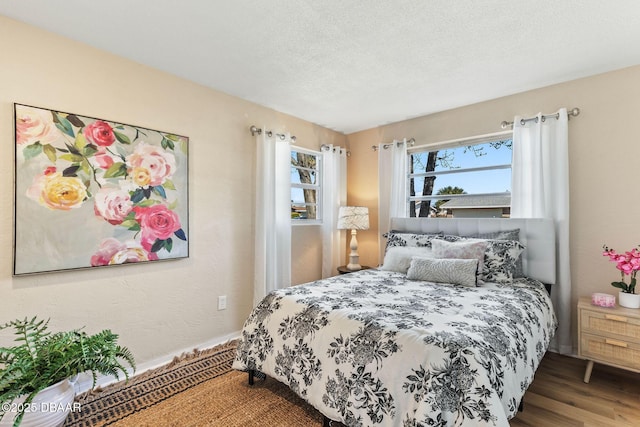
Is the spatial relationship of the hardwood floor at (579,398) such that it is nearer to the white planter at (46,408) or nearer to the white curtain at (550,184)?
the white curtain at (550,184)

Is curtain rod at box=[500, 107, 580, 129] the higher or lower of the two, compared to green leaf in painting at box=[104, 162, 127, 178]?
higher

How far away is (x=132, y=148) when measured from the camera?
2.32 meters

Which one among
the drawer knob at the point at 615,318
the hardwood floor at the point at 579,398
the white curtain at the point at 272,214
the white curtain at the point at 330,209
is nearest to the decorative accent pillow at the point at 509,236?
the drawer knob at the point at 615,318

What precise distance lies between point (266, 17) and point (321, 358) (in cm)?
201

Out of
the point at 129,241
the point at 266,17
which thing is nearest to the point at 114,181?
the point at 129,241

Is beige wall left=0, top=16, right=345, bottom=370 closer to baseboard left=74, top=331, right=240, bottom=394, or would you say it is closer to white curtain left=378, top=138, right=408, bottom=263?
baseboard left=74, top=331, right=240, bottom=394

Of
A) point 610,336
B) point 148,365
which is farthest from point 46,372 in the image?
point 610,336

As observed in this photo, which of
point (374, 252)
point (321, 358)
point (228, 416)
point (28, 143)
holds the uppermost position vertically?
point (28, 143)

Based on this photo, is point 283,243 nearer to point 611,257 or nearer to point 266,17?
point 266,17

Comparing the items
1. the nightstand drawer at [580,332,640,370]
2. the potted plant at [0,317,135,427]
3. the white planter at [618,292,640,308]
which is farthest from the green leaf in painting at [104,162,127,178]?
the white planter at [618,292,640,308]

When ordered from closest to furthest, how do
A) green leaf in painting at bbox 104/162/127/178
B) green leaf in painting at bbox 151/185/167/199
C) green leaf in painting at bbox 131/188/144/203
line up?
1. green leaf in painting at bbox 104/162/127/178
2. green leaf in painting at bbox 131/188/144/203
3. green leaf in painting at bbox 151/185/167/199

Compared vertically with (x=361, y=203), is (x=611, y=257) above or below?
below

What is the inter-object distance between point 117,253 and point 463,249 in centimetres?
277

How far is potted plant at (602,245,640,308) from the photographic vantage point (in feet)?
7.02
